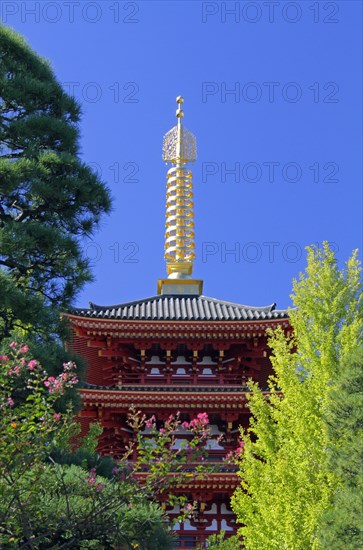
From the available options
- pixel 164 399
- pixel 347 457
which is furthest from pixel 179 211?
pixel 347 457

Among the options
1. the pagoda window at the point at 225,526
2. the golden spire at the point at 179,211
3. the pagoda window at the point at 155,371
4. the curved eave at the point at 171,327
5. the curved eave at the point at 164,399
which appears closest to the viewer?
the pagoda window at the point at 225,526

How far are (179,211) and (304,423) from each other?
12.8 m

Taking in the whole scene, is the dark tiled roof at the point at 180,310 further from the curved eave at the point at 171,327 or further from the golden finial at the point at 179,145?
the golden finial at the point at 179,145

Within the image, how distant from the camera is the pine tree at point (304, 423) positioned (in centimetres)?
1294

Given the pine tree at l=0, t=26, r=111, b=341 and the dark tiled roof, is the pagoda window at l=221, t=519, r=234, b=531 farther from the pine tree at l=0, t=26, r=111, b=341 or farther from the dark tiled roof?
the pine tree at l=0, t=26, r=111, b=341

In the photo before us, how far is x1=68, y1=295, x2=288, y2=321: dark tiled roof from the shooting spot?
64.3 ft

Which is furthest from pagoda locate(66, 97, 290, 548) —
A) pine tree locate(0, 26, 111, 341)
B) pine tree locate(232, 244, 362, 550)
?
pine tree locate(0, 26, 111, 341)

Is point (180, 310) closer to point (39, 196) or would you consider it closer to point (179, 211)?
point (179, 211)

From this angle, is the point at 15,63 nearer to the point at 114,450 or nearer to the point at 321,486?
the point at 321,486

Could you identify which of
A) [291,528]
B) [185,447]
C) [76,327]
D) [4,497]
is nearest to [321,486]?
[291,528]

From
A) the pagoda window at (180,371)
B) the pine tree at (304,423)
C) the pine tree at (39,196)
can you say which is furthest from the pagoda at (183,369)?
the pine tree at (39,196)

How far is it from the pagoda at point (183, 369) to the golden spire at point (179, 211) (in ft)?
5.19

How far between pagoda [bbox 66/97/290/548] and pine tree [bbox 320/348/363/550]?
6.55 meters

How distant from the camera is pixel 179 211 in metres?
25.2
